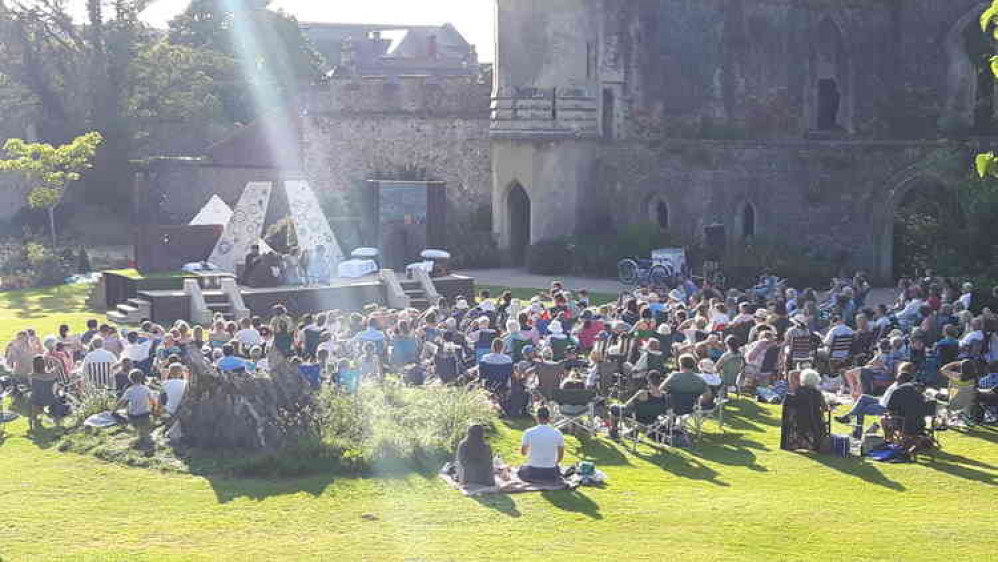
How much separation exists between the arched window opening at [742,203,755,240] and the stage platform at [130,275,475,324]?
10882mm

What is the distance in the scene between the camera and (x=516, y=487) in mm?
15070

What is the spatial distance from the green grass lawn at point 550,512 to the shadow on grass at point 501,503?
2 cm

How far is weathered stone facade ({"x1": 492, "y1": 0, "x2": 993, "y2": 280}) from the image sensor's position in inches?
1489

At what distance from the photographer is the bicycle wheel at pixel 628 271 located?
113 feet

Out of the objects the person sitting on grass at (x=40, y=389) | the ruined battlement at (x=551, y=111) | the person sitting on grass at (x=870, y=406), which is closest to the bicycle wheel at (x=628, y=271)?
the ruined battlement at (x=551, y=111)

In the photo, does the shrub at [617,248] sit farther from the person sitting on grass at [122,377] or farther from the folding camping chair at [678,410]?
the person sitting on grass at [122,377]

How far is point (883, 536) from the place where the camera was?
1339 cm

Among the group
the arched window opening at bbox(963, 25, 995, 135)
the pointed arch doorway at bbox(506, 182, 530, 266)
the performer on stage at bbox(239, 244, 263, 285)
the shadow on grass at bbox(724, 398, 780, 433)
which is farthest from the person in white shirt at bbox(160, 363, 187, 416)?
the arched window opening at bbox(963, 25, 995, 135)

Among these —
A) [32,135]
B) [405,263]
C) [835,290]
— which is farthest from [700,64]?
[32,135]

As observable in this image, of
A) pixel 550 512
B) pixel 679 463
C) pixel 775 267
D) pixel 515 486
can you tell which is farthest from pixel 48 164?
pixel 550 512

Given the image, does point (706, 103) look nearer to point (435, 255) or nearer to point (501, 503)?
point (435, 255)

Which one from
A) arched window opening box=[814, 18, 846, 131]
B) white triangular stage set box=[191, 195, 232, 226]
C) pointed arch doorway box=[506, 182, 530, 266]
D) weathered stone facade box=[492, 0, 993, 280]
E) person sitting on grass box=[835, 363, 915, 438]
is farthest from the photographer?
arched window opening box=[814, 18, 846, 131]

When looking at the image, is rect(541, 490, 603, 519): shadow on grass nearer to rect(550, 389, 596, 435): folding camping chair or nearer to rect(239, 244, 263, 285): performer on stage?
rect(550, 389, 596, 435): folding camping chair

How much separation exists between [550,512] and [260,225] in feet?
68.5
